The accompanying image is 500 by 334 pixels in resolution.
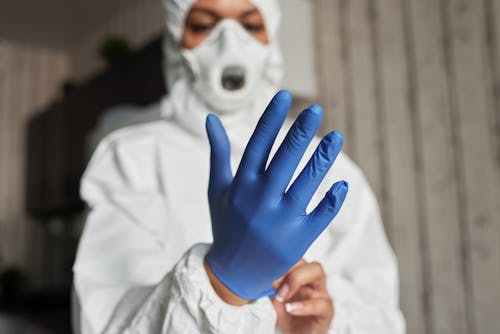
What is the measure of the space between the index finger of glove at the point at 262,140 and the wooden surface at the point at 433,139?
854mm

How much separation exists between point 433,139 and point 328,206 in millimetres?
923

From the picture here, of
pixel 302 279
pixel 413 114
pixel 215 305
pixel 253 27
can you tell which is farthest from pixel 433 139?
pixel 215 305

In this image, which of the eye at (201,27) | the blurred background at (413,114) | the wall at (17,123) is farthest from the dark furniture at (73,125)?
the eye at (201,27)

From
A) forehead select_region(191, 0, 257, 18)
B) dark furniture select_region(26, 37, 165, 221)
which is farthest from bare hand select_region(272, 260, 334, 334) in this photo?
dark furniture select_region(26, 37, 165, 221)

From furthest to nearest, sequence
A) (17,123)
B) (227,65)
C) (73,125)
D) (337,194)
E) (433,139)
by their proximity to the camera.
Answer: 1. (17,123)
2. (73,125)
3. (433,139)
4. (227,65)
5. (337,194)

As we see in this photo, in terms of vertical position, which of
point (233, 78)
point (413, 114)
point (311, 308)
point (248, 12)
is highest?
point (248, 12)

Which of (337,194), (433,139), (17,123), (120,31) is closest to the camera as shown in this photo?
(337,194)

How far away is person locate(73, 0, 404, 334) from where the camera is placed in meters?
0.44

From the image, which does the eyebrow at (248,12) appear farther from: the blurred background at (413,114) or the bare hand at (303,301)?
the blurred background at (413,114)

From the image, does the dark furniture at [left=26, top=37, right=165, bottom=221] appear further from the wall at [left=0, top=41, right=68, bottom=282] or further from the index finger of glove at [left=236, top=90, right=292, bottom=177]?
the index finger of glove at [left=236, top=90, right=292, bottom=177]

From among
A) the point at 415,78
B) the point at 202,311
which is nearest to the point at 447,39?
the point at 415,78

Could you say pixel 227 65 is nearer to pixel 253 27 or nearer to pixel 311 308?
pixel 253 27

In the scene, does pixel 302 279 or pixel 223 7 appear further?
pixel 223 7

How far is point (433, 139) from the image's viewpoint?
1258 millimetres
